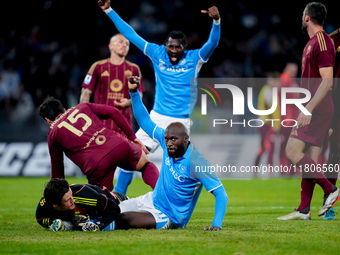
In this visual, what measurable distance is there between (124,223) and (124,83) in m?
3.66

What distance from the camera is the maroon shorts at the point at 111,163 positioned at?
6.62 m

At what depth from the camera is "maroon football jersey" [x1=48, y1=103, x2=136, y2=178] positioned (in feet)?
21.3

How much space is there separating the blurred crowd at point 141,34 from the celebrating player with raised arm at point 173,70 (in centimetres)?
779

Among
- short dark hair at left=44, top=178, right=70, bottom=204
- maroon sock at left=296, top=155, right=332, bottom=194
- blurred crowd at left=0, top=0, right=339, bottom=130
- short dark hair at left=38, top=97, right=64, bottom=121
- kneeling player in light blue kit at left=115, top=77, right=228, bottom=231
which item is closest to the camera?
short dark hair at left=44, top=178, right=70, bottom=204

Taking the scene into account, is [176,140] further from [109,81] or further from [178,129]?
[109,81]

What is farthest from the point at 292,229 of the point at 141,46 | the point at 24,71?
the point at 24,71

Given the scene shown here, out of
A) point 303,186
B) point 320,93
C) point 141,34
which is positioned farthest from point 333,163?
point 141,34

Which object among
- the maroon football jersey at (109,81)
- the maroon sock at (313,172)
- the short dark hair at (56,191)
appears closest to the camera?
the short dark hair at (56,191)

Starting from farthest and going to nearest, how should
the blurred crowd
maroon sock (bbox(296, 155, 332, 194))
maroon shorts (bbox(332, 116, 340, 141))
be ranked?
the blurred crowd → maroon shorts (bbox(332, 116, 340, 141)) → maroon sock (bbox(296, 155, 332, 194))

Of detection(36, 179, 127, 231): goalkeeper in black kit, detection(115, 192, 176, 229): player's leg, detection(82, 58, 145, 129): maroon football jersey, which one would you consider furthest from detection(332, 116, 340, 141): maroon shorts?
detection(82, 58, 145, 129): maroon football jersey

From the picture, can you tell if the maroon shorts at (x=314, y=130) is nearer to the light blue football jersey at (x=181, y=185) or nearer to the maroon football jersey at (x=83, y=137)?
the light blue football jersey at (x=181, y=185)

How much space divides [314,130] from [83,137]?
269 cm

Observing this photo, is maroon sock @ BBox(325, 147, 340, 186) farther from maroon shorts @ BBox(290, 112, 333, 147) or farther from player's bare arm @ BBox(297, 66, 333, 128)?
player's bare arm @ BBox(297, 66, 333, 128)

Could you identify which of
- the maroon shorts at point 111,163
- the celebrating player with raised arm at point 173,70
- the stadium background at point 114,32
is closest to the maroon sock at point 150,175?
the maroon shorts at point 111,163
